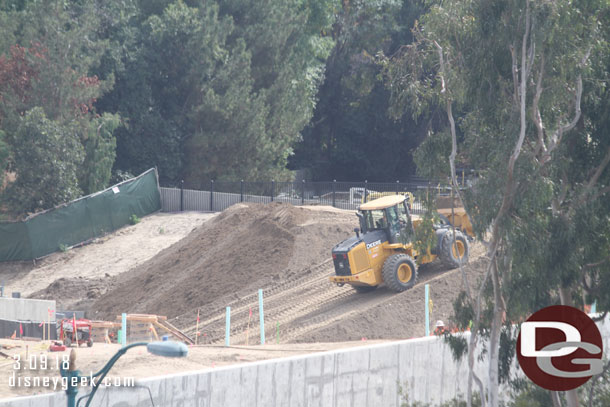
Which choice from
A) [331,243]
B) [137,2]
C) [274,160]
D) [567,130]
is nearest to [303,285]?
[331,243]

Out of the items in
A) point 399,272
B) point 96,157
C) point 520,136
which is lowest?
point 399,272

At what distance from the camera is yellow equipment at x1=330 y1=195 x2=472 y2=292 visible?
77.2ft

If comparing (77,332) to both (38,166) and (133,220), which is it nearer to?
(38,166)

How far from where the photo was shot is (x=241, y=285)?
90.7ft

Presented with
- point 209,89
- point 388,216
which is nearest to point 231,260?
point 388,216

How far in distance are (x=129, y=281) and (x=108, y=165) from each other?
13677mm

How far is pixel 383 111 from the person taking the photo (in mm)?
58906

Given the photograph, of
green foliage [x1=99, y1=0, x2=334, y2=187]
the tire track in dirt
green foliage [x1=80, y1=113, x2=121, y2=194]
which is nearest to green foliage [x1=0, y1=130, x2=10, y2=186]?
green foliage [x1=80, y1=113, x2=121, y2=194]

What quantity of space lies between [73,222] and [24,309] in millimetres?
14769

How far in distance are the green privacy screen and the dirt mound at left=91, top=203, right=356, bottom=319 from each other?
7.07 m

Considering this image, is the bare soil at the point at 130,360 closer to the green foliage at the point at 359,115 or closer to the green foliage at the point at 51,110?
the green foliage at the point at 51,110

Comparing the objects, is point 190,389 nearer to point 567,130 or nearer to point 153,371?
point 153,371

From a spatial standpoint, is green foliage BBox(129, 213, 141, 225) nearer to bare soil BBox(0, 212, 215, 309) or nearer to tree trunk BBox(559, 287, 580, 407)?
bare soil BBox(0, 212, 215, 309)

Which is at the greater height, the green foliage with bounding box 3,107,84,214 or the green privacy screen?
the green foliage with bounding box 3,107,84,214
